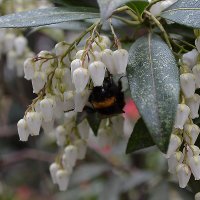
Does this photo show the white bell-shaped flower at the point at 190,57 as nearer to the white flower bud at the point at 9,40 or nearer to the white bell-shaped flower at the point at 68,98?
the white bell-shaped flower at the point at 68,98

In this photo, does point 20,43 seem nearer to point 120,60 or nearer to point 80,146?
point 80,146

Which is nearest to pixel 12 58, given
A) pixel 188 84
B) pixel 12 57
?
pixel 12 57

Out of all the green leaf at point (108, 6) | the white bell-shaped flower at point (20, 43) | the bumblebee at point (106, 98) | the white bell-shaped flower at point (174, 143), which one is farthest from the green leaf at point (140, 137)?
the white bell-shaped flower at point (20, 43)

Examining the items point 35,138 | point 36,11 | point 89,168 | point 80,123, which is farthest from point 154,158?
point 36,11

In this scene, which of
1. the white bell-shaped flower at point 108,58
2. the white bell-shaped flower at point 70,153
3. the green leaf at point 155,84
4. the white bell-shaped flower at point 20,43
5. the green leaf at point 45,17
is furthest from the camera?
the white bell-shaped flower at point 20,43

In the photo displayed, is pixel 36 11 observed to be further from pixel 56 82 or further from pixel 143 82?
pixel 143 82

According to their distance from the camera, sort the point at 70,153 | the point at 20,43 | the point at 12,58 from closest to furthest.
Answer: the point at 70,153, the point at 20,43, the point at 12,58
